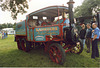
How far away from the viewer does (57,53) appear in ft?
11.8

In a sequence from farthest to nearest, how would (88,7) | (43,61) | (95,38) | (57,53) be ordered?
(88,7)
(43,61)
(95,38)
(57,53)

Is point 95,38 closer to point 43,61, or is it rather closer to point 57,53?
point 57,53

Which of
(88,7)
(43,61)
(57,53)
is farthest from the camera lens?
(88,7)

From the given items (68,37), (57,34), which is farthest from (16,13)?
(68,37)

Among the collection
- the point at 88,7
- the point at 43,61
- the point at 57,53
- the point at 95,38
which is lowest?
the point at 43,61

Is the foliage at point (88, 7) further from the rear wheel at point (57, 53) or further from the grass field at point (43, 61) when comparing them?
the rear wheel at point (57, 53)

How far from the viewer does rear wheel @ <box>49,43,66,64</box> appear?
10.8 ft

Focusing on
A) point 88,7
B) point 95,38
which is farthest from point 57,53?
point 88,7

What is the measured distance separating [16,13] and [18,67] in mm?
5001

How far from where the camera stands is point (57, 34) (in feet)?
12.3

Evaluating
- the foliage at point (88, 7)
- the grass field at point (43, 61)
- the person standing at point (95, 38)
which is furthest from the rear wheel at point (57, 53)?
the foliage at point (88, 7)

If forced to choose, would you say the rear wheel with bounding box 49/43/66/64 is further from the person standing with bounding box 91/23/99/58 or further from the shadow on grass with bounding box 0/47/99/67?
the person standing with bounding box 91/23/99/58

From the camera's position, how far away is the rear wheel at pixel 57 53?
3279mm

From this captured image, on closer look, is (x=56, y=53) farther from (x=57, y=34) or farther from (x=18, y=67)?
(x=18, y=67)
